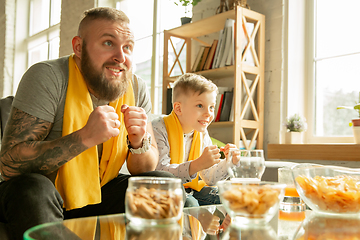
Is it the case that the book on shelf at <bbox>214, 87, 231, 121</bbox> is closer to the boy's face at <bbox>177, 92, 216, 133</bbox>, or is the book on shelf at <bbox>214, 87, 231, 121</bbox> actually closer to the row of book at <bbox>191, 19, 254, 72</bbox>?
the row of book at <bbox>191, 19, 254, 72</bbox>

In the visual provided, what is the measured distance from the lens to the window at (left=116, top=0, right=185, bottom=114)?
12.7 feet

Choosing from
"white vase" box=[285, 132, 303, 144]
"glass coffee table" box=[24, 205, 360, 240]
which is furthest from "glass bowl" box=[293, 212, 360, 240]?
"white vase" box=[285, 132, 303, 144]

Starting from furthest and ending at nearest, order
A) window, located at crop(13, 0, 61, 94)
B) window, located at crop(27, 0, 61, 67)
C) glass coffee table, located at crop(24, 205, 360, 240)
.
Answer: window, located at crop(13, 0, 61, 94)
window, located at crop(27, 0, 61, 67)
glass coffee table, located at crop(24, 205, 360, 240)

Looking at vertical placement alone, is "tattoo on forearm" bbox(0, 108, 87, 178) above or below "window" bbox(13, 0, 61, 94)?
below

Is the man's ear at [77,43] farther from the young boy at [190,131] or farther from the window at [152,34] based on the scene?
the window at [152,34]

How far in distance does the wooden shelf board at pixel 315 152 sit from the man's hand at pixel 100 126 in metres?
1.50

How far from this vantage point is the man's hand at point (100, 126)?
108 centimetres

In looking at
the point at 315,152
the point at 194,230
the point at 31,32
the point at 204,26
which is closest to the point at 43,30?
the point at 31,32

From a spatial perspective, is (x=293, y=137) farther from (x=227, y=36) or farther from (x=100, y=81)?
(x=100, y=81)

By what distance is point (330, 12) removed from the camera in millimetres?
2570

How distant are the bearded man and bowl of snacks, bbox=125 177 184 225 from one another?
38cm

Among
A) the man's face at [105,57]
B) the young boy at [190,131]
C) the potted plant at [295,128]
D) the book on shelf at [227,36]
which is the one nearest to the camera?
the man's face at [105,57]

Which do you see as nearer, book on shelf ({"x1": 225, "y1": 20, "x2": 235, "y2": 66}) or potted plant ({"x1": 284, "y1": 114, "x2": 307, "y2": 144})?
potted plant ({"x1": 284, "y1": 114, "x2": 307, "y2": 144})

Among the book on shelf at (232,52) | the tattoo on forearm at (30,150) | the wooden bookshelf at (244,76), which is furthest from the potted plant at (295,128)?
the tattoo on forearm at (30,150)
